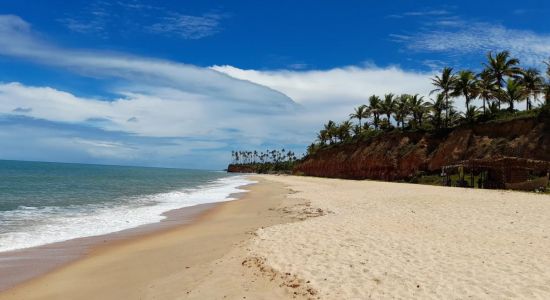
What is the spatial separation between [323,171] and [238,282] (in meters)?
69.9

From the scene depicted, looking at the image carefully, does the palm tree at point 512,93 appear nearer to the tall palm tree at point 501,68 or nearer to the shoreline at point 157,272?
the tall palm tree at point 501,68

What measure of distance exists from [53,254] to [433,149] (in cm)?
4473

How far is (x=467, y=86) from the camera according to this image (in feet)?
153

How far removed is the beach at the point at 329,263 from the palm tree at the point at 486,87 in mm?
34694

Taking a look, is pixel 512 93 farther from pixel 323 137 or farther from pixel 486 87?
pixel 323 137

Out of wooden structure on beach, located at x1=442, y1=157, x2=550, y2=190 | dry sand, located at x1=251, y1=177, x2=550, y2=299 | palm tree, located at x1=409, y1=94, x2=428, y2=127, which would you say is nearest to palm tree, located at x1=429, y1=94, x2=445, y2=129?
palm tree, located at x1=409, y1=94, x2=428, y2=127

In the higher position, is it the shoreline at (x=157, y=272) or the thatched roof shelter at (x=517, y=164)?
the thatched roof shelter at (x=517, y=164)

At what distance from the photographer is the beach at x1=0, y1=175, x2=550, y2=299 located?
6.73m

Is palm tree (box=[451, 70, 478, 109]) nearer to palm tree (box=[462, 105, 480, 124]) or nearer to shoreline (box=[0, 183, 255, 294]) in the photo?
palm tree (box=[462, 105, 480, 124])

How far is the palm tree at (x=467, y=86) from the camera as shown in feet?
152

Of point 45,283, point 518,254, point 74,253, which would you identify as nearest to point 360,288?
point 518,254

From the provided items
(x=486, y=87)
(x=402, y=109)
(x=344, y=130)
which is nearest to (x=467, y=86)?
(x=486, y=87)

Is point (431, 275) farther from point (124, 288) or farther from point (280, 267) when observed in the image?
point (124, 288)

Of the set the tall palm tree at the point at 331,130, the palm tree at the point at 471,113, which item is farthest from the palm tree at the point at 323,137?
the palm tree at the point at 471,113
